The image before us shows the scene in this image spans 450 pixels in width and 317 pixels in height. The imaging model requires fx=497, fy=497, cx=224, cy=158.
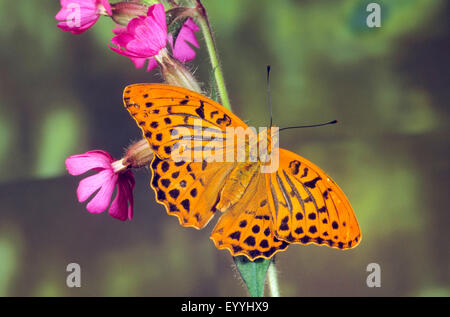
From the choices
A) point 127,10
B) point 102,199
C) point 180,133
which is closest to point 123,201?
point 102,199

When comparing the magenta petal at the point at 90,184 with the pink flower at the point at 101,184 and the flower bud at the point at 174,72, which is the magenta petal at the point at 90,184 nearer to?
the pink flower at the point at 101,184

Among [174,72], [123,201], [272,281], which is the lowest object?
[272,281]

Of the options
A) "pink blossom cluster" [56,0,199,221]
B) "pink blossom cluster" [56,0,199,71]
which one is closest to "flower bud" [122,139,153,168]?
"pink blossom cluster" [56,0,199,221]

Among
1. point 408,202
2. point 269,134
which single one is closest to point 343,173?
point 408,202

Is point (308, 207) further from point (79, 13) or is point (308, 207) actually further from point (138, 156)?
point (79, 13)

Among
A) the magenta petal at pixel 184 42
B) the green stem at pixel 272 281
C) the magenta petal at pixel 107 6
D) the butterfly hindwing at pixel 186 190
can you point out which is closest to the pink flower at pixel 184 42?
the magenta petal at pixel 184 42

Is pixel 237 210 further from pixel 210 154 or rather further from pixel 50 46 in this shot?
pixel 50 46

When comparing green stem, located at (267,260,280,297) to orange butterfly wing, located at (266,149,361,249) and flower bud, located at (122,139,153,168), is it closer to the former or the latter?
orange butterfly wing, located at (266,149,361,249)
